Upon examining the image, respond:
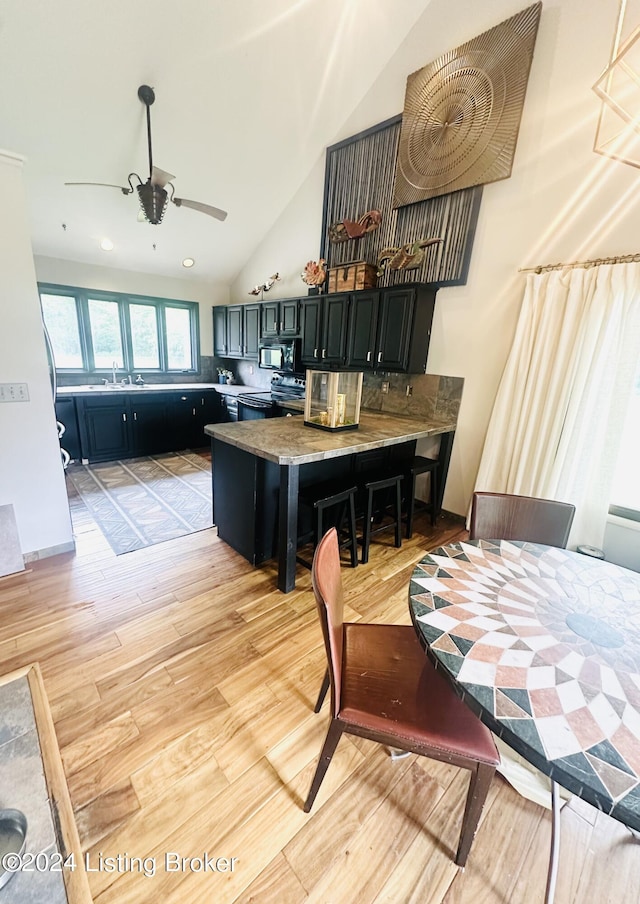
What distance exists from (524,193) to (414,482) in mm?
2347

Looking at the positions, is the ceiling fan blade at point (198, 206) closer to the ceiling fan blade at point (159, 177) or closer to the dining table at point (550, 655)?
the ceiling fan blade at point (159, 177)

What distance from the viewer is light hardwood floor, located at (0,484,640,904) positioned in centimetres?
106

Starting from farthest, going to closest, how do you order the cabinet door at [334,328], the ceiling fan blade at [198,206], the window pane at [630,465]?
the cabinet door at [334,328], the ceiling fan blade at [198,206], the window pane at [630,465]

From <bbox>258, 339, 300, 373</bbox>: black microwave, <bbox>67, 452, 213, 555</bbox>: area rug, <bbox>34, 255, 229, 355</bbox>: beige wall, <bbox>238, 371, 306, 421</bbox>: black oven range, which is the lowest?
<bbox>67, 452, 213, 555</bbox>: area rug

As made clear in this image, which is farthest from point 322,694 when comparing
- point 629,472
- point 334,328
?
point 334,328

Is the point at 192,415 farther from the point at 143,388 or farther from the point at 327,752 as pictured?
the point at 327,752

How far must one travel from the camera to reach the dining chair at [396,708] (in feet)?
3.29

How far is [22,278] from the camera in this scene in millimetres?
2172

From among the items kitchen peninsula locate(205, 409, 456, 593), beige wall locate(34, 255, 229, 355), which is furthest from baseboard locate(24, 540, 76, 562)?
beige wall locate(34, 255, 229, 355)

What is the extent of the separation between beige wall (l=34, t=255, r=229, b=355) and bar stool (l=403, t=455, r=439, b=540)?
14.1ft

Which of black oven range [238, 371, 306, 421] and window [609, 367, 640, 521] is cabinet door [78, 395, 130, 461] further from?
window [609, 367, 640, 521]

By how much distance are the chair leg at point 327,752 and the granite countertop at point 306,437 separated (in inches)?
47.9

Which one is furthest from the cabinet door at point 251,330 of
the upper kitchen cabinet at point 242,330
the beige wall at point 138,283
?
the beige wall at point 138,283

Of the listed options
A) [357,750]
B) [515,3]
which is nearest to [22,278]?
[357,750]
